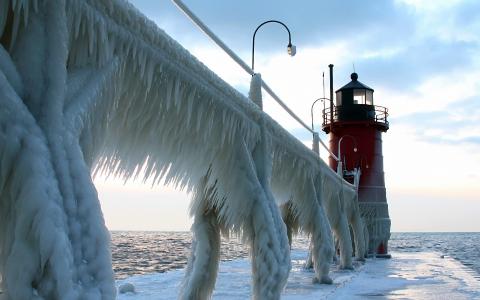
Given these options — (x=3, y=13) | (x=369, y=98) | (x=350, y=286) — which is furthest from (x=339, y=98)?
(x=3, y=13)

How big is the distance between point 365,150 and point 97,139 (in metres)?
24.7

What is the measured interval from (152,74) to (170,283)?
10688 millimetres

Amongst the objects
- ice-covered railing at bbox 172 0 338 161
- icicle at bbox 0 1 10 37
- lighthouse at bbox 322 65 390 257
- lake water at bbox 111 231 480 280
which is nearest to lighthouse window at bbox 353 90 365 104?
lighthouse at bbox 322 65 390 257

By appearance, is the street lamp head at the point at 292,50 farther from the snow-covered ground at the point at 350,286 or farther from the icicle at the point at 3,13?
the icicle at the point at 3,13

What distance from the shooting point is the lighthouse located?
26.9 m

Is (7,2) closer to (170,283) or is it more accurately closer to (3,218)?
(3,218)

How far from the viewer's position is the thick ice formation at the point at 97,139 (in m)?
3.02

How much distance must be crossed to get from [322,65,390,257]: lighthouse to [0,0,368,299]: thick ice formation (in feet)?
66.0

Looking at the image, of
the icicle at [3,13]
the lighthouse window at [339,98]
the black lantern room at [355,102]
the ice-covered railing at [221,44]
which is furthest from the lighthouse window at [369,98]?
the icicle at [3,13]

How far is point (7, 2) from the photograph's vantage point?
337 cm

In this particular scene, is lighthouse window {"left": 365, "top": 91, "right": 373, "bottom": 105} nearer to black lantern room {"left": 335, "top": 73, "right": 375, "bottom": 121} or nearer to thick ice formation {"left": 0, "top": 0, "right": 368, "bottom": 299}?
black lantern room {"left": 335, "top": 73, "right": 375, "bottom": 121}

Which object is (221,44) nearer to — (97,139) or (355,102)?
(97,139)

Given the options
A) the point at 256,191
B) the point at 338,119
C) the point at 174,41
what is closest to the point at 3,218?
the point at 174,41

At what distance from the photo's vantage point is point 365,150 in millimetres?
27406
